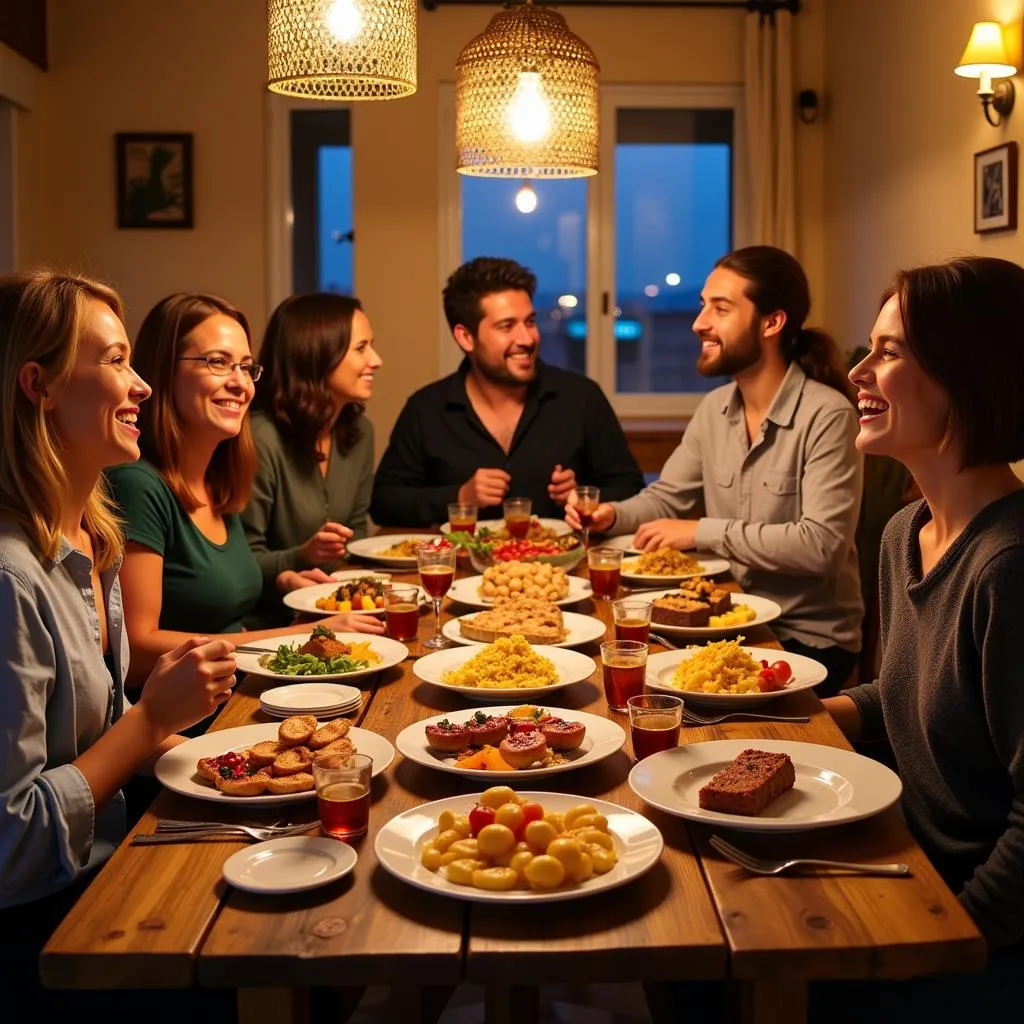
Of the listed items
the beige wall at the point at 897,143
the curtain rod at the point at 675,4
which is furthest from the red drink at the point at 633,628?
the curtain rod at the point at 675,4

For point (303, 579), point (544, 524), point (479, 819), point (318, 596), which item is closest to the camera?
point (479, 819)

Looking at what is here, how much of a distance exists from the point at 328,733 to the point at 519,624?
2.22 feet

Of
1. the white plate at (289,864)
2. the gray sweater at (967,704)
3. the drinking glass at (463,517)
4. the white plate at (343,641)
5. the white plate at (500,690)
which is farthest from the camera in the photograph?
the drinking glass at (463,517)

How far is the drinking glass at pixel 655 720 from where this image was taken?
1665 mm

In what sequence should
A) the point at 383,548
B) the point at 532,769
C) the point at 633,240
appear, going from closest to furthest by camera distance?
1. the point at 532,769
2. the point at 383,548
3. the point at 633,240

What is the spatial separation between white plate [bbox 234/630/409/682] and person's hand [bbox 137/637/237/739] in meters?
0.34

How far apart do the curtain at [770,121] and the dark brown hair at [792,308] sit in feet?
9.75

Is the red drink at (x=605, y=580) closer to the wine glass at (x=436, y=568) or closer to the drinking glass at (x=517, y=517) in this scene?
the wine glass at (x=436, y=568)

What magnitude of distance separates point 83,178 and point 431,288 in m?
1.78

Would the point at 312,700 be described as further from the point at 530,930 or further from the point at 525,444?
the point at 525,444

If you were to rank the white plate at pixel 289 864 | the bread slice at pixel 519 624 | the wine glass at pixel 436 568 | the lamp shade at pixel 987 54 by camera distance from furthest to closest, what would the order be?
1. the lamp shade at pixel 987 54
2. the wine glass at pixel 436 568
3. the bread slice at pixel 519 624
4. the white plate at pixel 289 864

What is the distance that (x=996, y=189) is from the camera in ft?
13.7

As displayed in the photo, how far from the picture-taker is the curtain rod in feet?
20.0

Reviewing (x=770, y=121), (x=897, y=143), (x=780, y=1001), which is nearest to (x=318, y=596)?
(x=780, y=1001)
